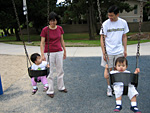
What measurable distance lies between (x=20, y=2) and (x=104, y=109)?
16.4 meters

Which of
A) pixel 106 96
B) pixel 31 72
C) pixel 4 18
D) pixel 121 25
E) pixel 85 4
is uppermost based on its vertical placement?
pixel 85 4

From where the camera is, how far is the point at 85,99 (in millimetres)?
3230

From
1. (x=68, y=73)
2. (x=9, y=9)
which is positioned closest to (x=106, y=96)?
(x=68, y=73)

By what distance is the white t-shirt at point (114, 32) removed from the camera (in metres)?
2.66

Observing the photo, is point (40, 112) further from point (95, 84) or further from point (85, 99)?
point (95, 84)

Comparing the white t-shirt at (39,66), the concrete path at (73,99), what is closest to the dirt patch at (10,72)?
the concrete path at (73,99)

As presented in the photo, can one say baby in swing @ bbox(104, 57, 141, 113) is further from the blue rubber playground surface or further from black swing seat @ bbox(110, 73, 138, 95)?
the blue rubber playground surface

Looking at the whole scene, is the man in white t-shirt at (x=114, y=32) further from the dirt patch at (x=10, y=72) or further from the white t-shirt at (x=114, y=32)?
the dirt patch at (x=10, y=72)

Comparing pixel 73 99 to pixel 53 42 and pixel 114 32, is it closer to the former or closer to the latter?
pixel 53 42

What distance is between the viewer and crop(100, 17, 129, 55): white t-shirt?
2.66m

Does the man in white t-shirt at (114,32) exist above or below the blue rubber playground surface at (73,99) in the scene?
above

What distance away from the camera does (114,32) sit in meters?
2.69

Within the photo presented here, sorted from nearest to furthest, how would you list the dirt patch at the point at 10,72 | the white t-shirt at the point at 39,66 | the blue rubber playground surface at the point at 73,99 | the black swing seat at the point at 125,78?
the black swing seat at the point at 125,78 < the white t-shirt at the point at 39,66 < the blue rubber playground surface at the point at 73,99 < the dirt patch at the point at 10,72

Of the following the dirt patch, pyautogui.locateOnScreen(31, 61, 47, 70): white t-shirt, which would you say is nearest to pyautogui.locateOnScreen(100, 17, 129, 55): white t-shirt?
pyautogui.locateOnScreen(31, 61, 47, 70): white t-shirt
